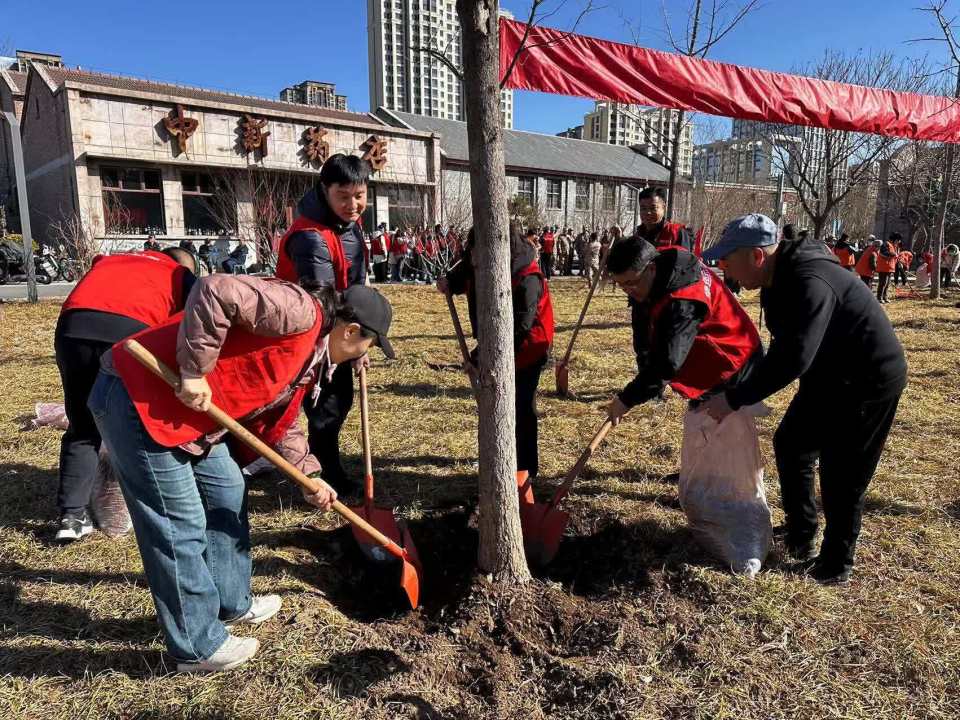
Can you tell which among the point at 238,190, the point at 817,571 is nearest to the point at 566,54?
the point at 817,571

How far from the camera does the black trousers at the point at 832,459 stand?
263cm

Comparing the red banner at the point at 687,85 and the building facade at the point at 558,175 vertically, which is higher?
the building facade at the point at 558,175

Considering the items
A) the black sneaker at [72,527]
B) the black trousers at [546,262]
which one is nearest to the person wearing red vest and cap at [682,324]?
the black sneaker at [72,527]

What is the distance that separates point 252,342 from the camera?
2006 millimetres

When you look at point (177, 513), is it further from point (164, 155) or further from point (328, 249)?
point (164, 155)

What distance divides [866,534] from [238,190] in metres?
23.4

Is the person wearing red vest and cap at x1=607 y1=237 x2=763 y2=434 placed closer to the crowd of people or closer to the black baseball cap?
the crowd of people

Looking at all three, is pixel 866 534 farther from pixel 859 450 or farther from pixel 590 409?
pixel 590 409

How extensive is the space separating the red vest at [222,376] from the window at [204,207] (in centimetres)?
2186

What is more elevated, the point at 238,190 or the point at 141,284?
the point at 238,190

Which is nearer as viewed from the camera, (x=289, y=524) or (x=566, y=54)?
(x=566, y=54)

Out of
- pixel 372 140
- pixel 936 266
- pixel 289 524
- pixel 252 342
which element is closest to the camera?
pixel 252 342

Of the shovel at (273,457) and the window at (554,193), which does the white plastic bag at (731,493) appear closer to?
the shovel at (273,457)

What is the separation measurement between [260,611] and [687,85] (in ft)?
11.1
